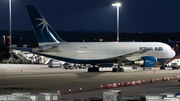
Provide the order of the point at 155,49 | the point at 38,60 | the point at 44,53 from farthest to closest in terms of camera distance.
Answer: the point at 38,60, the point at 155,49, the point at 44,53

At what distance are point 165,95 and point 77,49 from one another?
29561 mm

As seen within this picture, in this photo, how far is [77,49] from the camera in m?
42.6

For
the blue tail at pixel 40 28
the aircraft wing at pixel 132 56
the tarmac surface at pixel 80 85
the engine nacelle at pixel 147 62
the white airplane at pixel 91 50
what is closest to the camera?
the tarmac surface at pixel 80 85

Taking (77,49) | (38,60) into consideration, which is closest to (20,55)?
(38,60)

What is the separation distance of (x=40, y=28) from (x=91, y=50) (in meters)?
7.59

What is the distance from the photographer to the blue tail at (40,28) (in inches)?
1603

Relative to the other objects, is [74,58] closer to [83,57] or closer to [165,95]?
[83,57]

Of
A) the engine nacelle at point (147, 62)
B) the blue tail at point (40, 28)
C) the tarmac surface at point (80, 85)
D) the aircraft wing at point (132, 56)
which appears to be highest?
the blue tail at point (40, 28)

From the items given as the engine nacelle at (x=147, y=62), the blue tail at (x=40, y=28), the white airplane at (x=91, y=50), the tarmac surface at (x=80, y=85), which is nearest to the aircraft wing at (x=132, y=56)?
the white airplane at (x=91, y=50)

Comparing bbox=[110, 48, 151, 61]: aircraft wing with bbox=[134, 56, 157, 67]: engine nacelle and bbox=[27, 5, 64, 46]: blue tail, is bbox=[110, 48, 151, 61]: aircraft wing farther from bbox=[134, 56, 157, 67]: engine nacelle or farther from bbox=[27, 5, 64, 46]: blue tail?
bbox=[27, 5, 64, 46]: blue tail

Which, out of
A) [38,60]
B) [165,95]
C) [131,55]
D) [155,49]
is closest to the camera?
[165,95]

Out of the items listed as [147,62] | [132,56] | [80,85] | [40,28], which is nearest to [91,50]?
[132,56]

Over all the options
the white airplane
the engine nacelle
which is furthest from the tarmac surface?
the white airplane

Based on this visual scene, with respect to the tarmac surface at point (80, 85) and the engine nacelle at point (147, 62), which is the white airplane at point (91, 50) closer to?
the engine nacelle at point (147, 62)
